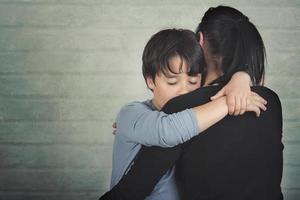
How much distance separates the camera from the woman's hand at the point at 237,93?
1073mm

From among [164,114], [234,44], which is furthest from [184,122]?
[234,44]

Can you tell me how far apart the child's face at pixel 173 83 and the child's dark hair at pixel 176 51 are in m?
0.02

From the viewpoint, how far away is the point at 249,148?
1.08m

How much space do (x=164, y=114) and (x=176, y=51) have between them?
0.31 metres

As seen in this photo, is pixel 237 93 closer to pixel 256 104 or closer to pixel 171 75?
pixel 256 104

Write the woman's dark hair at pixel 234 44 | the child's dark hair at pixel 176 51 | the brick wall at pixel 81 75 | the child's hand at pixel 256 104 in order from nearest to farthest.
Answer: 1. the child's hand at pixel 256 104
2. the woman's dark hair at pixel 234 44
3. the child's dark hair at pixel 176 51
4. the brick wall at pixel 81 75

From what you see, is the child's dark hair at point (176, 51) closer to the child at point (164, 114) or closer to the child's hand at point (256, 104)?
the child at point (164, 114)

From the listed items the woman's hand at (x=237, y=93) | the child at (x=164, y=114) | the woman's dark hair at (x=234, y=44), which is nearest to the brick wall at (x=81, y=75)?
the child at (x=164, y=114)

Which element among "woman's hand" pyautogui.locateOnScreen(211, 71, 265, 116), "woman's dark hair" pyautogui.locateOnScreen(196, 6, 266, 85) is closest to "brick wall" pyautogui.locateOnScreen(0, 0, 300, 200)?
"woman's dark hair" pyautogui.locateOnScreen(196, 6, 266, 85)

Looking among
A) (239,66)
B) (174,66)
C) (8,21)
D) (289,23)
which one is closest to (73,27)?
(8,21)

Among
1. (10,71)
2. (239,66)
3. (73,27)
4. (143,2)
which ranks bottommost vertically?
(10,71)

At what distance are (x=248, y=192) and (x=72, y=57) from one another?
2.20 m

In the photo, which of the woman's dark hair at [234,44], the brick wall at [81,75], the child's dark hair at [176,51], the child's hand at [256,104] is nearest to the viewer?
the child's hand at [256,104]

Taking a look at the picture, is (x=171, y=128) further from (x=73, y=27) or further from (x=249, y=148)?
(x=73, y=27)
